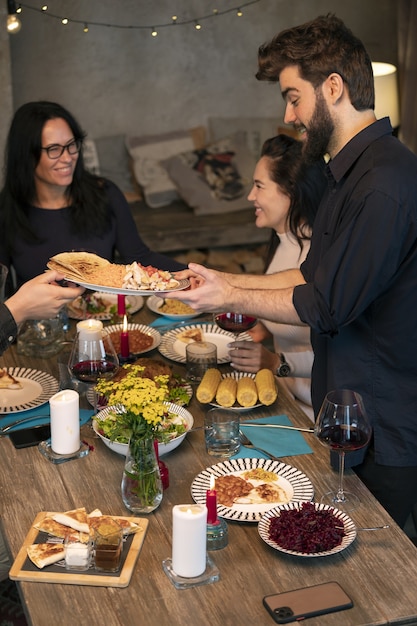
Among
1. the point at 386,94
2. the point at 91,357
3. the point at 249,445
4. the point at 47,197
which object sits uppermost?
the point at 386,94

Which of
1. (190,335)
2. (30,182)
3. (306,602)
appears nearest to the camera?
(306,602)

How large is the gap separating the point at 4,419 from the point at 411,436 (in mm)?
1148

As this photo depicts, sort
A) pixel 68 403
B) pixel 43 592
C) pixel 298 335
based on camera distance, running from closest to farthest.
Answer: pixel 43 592, pixel 68 403, pixel 298 335

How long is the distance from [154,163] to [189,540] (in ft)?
14.2

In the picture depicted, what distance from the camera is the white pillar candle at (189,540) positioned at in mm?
1792

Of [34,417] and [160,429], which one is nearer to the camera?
→ [160,429]

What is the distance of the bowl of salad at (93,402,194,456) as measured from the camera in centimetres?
212

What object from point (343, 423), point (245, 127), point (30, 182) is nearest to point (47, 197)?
point (30, 182)

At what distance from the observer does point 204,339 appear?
3201mm

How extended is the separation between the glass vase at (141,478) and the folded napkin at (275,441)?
340 mm

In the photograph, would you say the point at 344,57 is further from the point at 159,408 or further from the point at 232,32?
the point at 232,32

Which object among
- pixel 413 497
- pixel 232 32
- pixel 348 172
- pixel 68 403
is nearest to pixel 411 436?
pixel 413 497

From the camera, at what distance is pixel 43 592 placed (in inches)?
71.0

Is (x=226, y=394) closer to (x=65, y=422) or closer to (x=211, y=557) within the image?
(x=65, y=422)
